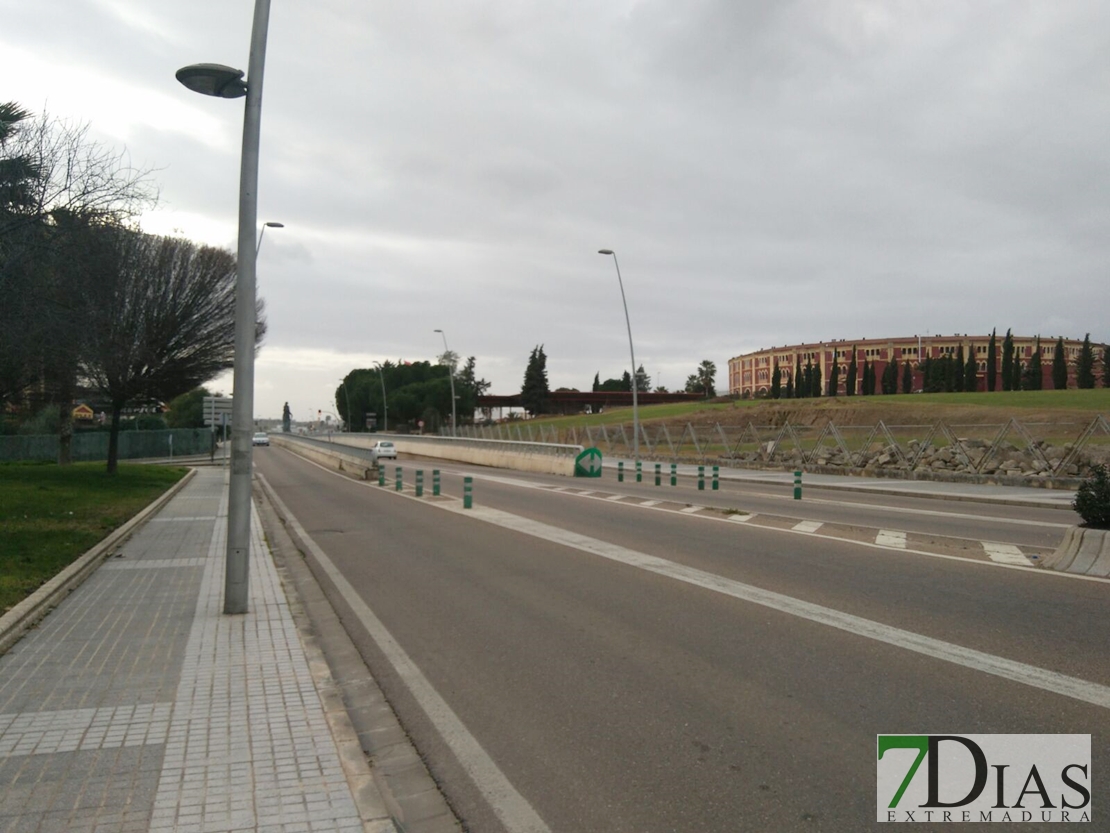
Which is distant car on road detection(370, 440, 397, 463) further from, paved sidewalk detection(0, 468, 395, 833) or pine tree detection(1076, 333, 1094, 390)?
pine tree detection(1076, 333, 1094, 390)

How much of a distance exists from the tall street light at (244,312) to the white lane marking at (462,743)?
1.34m

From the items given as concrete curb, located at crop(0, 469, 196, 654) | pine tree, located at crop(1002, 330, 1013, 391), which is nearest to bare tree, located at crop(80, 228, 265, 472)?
concrete curb, located at crop(0, 469, 196, 654)

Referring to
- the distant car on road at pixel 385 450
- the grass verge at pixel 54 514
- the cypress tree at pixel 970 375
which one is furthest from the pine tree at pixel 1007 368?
the grass verge at pixel 54 514

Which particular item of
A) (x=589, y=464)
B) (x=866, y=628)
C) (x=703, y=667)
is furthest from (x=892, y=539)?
(x=589, y=464)

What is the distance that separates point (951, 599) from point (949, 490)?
17315 mm

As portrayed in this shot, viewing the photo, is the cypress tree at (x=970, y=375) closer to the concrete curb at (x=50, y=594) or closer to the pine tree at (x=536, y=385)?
the pine tree at (x=536, y=385)

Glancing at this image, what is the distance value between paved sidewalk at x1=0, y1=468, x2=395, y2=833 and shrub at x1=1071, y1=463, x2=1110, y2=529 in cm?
929

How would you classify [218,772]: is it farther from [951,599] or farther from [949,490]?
[949,490]

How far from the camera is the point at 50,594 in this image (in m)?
9.35

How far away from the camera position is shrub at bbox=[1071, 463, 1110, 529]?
34.8ft

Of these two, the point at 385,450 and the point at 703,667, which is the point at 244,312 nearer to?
the point at 703,667

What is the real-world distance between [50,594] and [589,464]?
2643cm

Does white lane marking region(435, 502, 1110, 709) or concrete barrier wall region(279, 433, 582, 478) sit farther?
concrete barrier wall region(279, 433, 582, 478)

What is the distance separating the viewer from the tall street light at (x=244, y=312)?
860 cm
